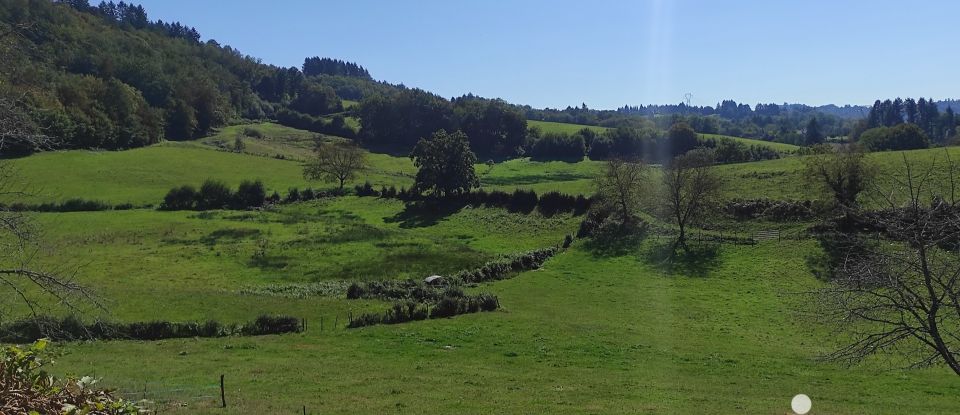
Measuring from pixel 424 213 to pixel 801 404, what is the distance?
72.7m

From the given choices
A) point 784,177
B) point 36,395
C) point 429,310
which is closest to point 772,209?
point 784,177

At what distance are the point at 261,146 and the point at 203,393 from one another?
14196 cm

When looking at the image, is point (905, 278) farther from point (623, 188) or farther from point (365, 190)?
point (365, 190)

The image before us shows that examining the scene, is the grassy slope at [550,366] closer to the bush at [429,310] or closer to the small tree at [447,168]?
the bush at [429,310]

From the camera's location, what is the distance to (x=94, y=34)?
189 m

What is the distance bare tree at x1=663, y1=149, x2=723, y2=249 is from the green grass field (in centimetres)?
450

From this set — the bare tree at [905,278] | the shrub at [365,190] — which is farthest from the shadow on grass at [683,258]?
the shrub at [365,190]

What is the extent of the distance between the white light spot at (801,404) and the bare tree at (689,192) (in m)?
41.7

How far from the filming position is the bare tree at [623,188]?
72.4m

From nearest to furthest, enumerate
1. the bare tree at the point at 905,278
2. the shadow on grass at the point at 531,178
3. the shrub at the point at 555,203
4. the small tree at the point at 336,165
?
the bare tree at the point at 905,278 → the shrub at the point at 555,203 → the small tree at the point at 336,165 → the shadow on grass at the point at 531,178

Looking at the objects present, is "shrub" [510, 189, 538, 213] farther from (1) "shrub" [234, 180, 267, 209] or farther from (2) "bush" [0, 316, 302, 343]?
(2) "bush" [0, 316, 302, 343]

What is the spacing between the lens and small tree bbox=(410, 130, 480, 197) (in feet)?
316

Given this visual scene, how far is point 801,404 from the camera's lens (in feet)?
74.8

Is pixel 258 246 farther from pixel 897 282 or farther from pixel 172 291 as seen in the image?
pixel 897 282
